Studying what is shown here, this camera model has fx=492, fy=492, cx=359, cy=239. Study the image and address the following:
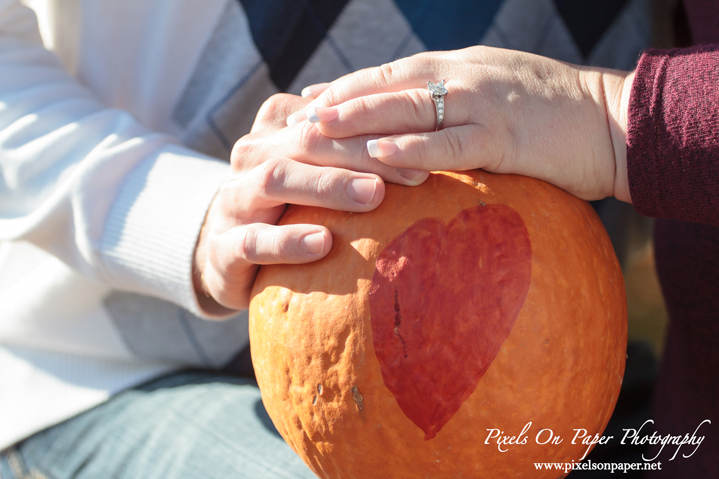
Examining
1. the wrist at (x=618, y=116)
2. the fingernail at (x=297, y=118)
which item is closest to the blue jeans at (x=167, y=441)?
the fingernail at (x=297, y=118)

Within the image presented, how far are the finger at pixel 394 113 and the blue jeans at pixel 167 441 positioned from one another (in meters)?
0.68

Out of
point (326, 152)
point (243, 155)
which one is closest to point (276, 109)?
point (243, 155)

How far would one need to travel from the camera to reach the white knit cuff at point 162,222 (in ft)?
3.33

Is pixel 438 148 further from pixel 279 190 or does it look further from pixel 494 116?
pixel 279 190

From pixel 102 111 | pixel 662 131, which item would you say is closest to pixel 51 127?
pixel 102 111

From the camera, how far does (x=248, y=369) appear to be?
1375 millimetres

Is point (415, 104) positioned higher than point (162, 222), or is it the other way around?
point (415, 104)

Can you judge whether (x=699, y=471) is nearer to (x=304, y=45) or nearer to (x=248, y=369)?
(x=248, y=369)

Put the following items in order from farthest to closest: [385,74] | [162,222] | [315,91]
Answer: [162,222] < [315,91] < [385,74]

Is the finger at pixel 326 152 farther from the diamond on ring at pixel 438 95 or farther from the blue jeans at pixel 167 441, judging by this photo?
the blue jeans at pixel 167 441

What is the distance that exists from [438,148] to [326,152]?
6.9 inches

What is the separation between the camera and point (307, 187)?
2.42ft

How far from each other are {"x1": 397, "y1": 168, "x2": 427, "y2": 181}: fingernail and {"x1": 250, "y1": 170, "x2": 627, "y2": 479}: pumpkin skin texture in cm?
2

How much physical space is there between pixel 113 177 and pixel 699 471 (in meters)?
1.37
